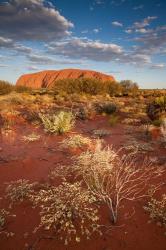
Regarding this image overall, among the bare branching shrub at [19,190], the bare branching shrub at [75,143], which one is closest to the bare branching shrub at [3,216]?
the bare branching shrub at [19,190]

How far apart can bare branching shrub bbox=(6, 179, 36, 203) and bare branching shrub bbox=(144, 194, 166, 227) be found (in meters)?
1.98

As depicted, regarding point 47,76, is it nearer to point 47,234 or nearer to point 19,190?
point 19,190

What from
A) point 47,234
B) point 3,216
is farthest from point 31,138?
point 47,234

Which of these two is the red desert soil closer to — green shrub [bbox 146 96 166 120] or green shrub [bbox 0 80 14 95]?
green shrub [bbox 146 96 166 120]

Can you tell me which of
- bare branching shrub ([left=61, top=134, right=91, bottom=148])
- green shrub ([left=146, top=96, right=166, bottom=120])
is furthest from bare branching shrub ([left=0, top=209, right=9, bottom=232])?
green shrub ([left=146, top=96, right=166, bottom=120])

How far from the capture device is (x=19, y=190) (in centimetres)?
418

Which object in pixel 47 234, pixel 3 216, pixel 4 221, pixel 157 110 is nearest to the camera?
pixel 47 234

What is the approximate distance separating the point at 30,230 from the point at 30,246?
1.00 ft

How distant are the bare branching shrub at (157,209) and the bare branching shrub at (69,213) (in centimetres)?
83

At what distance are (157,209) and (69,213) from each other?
4.39ft

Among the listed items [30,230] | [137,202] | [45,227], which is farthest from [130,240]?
[30,230]

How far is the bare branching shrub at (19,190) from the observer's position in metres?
4.01

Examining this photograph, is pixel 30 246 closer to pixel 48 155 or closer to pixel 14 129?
pixel 48 155

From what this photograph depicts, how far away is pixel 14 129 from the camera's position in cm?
910
